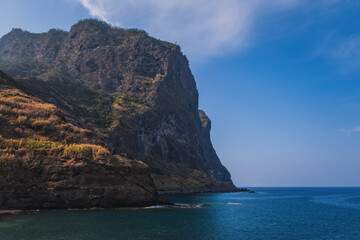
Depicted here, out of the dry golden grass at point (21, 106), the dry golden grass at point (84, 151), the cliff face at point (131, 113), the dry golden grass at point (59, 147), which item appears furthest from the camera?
the cliff face at point (131, 113)

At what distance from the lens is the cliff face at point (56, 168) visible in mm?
51500

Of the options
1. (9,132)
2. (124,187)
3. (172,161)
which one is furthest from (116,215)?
(172,161)

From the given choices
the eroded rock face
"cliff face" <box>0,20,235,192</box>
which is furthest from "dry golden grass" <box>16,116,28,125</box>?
"cliff face" <box>0,20,235,192</box>

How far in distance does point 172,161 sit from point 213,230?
408 feet

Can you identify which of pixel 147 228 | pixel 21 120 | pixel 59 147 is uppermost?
pixel 21 120

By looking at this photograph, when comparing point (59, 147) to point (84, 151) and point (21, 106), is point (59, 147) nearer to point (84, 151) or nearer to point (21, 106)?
point (84, 151)

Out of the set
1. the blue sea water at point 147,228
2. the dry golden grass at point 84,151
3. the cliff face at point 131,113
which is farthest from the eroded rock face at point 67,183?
the cliff face at point 131,113

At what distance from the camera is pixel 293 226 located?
157 feet

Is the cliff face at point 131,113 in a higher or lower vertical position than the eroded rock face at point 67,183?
higher

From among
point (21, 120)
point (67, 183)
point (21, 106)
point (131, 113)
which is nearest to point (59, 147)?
point (67, 183)

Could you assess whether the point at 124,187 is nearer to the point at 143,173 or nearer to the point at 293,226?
the point at 143,173

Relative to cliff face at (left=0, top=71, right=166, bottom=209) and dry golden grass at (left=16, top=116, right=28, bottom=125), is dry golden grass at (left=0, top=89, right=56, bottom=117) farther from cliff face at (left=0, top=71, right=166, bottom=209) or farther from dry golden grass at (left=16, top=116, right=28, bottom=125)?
dry golden grass at (left=16, top=116, right=28, bottom=125)

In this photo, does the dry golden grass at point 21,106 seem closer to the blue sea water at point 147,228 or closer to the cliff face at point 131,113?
the blue sea water at point 147,228

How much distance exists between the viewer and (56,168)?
55.1 meters
